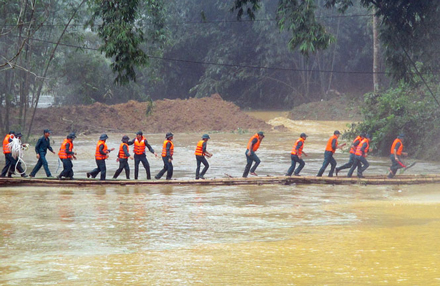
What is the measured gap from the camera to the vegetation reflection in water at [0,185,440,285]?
8906mm

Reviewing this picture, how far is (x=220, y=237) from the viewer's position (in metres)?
11.4

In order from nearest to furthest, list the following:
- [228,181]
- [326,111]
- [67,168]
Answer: [228,181] → [67,168] → [326,111]

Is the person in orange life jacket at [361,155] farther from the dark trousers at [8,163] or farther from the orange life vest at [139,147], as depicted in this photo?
the dark trousers at [8,163]

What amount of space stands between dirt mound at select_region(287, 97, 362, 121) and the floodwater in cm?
3191

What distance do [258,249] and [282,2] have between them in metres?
13.2

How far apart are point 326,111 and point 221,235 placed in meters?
40.4

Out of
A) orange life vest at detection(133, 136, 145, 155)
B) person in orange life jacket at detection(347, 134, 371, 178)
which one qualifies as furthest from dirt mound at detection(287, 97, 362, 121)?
orange life vest at detection(133, 136, 145, 155)

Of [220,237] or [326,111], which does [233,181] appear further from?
[326,111]

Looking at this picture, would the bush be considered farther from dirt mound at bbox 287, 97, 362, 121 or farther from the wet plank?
dirt mound at bbox 287, 97, 362, 121

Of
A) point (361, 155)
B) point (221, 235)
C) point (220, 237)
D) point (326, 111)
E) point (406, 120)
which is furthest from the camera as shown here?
point (326, 111)

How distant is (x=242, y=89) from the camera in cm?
6003

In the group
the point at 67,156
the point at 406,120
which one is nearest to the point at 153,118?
the point at 406,120

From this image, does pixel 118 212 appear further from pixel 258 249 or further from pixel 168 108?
pixel 168 108

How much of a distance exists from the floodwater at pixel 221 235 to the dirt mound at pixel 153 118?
28286mm
